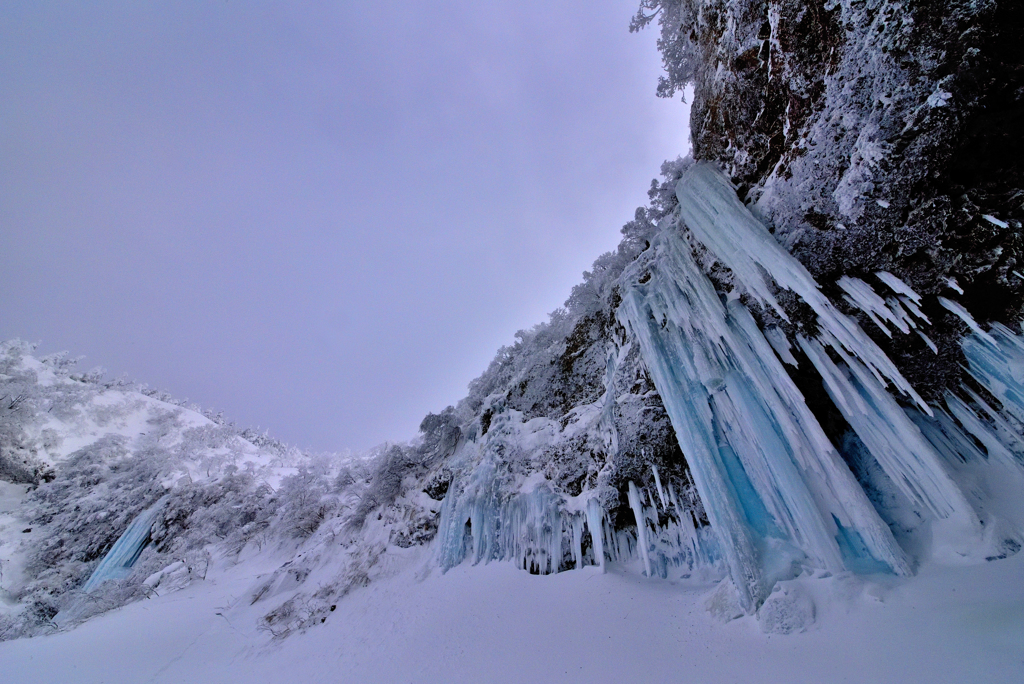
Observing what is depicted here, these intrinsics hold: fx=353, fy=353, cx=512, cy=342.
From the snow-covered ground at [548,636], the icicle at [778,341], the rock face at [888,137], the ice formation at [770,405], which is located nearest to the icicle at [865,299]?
the ice formation at [770,405]

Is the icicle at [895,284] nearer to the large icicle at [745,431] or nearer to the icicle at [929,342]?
the icicle at [929,342]

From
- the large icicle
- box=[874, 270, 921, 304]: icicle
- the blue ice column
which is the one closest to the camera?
box=[874, 270, 921, 304]: icicle

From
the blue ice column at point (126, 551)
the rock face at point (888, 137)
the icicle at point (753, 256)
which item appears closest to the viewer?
the rock face at point (888, 137)

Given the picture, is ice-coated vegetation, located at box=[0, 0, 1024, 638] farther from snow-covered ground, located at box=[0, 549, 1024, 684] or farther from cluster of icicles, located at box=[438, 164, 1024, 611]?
snow-covered ground, located at box=[0, 549, 1024, 684]

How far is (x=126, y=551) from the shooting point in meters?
15.2

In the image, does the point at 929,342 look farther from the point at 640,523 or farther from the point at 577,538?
the point at 577,538

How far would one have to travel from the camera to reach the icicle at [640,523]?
715cm

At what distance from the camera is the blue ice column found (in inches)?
567

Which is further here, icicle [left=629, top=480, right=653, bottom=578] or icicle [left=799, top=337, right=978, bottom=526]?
icicle [left=629, top=480, right=653, bottom=578]

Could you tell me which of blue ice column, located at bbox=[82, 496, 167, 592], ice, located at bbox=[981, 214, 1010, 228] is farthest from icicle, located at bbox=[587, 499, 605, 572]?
blue ice column, located at bbox=[82, 496, 167, 592]

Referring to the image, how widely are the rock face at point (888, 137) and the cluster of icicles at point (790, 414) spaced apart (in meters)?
0.39

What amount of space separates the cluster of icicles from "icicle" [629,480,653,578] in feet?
0.68

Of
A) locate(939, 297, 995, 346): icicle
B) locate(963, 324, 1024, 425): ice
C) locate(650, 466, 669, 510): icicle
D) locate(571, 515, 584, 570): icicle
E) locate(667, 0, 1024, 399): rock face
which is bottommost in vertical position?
locate(571, 515, 584, 570): icicle

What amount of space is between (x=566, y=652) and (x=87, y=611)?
1708 centimetres
